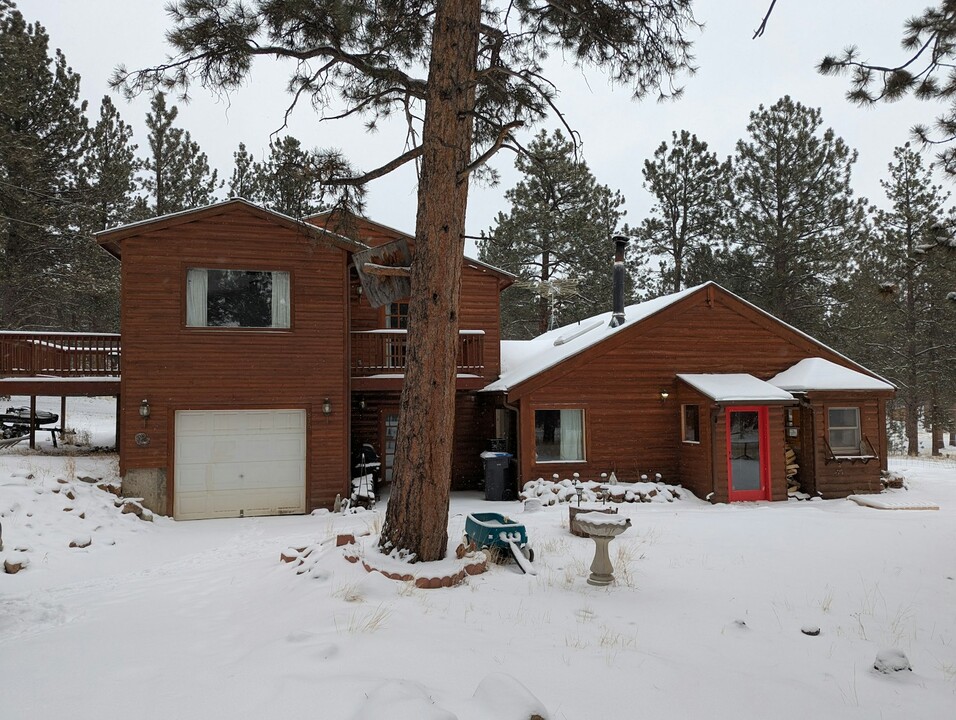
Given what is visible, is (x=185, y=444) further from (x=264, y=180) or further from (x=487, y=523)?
(x=264, y=180)

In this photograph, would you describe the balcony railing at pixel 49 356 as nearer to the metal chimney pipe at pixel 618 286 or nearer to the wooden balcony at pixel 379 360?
the wooden balcony at pixel 379 360

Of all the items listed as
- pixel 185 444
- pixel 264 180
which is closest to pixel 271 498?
pixel 185 444

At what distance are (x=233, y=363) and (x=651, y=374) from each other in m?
8.55

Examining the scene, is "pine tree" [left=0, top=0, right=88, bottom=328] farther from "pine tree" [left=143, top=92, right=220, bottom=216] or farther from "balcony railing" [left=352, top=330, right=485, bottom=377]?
"balcony railing" [left=352, top=330, right=485, bottom=377]

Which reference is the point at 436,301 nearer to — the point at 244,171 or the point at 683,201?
the point at 683,201

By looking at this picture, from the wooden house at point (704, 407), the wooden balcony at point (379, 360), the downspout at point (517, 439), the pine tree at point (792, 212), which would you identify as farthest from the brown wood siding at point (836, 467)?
the pine tree at point (792, 212)

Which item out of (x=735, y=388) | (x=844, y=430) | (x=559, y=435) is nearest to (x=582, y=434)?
(x=559, y=435)

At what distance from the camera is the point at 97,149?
19062 mm

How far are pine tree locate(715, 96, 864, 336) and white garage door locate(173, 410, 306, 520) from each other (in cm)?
1785

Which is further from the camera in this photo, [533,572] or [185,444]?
[185,444]

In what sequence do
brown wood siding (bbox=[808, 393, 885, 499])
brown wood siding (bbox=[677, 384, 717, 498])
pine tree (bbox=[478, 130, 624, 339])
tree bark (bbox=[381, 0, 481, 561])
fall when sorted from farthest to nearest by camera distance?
pine tree (bbox=[478, 130, 624, 339]) < brown wood siding (bbox=[808, 393, 885, 499]) < brown wood siding (bbox=[677, 384, 717, 498]) < tree bark (bbox=[381, 0, 481, 561])

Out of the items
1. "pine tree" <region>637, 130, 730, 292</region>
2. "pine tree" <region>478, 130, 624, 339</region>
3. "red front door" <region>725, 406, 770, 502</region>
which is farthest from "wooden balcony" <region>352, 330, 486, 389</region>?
"pine tree" <region>637, 130, 730, 292</region>

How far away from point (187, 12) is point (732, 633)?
8006 mm

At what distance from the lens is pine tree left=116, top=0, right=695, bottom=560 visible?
234 inches
